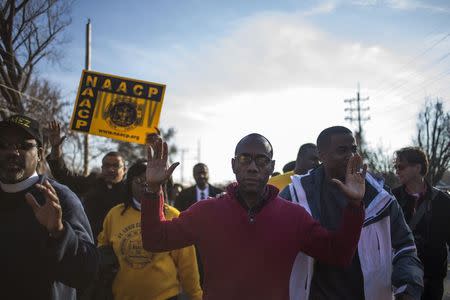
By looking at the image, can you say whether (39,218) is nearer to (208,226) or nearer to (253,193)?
(208,226)

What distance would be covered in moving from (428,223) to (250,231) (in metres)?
2.78

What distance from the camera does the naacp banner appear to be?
7.58 m

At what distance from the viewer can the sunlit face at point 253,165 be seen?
9.24ft

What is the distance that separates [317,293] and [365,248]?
18.3 inches

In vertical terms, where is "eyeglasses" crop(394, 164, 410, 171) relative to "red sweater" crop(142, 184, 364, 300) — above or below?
above

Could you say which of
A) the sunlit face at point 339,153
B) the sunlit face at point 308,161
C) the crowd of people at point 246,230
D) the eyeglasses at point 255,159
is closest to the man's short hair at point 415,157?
the sunlit face at point 308,161

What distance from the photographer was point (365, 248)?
10.0 feet

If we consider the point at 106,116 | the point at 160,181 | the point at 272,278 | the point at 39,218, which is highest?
the point at 106,116

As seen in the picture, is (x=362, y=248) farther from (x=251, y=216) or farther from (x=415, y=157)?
(x=415, y=157)

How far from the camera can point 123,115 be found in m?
7.68

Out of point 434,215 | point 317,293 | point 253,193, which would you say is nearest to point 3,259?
point 253,193

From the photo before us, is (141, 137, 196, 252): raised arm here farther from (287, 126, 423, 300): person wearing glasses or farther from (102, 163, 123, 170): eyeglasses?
(102, 163, 123, 170): eyeglasses

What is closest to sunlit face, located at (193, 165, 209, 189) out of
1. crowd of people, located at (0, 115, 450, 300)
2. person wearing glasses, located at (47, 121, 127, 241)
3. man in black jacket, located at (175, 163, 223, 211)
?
man in black jacket, located at (175, 163, 223, 211)

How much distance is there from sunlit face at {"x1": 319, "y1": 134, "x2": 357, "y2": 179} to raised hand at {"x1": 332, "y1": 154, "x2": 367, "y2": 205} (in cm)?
45
